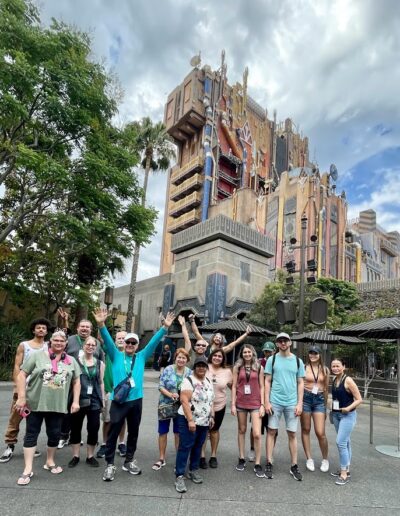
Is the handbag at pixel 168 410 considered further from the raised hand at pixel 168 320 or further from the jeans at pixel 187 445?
the raised hand at pixel 168 320

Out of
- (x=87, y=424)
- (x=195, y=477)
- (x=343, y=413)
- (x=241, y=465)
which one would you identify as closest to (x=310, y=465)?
(x=343, y=413)

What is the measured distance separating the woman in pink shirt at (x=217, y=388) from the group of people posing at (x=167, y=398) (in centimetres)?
1

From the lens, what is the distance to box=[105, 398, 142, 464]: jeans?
175 inches

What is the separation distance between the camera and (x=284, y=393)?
5.11 metres

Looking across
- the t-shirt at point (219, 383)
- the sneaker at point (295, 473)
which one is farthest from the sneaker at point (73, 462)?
the sneaker at point (295, 473)

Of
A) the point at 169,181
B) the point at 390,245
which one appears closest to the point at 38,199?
the point at 169,181

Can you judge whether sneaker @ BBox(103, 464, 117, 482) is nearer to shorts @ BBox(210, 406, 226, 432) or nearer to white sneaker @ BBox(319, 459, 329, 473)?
shorts @ BBox(210, 406, 226, 432)

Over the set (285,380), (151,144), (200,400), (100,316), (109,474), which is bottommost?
(109,474)

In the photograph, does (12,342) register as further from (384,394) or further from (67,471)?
(384,394)

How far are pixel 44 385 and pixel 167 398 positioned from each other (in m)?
1.56

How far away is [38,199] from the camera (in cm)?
1479

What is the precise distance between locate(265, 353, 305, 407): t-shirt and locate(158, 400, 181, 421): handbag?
1321 mm

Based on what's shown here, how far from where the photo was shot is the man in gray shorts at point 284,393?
16.5 feet

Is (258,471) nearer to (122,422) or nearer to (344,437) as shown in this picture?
(344,437)
